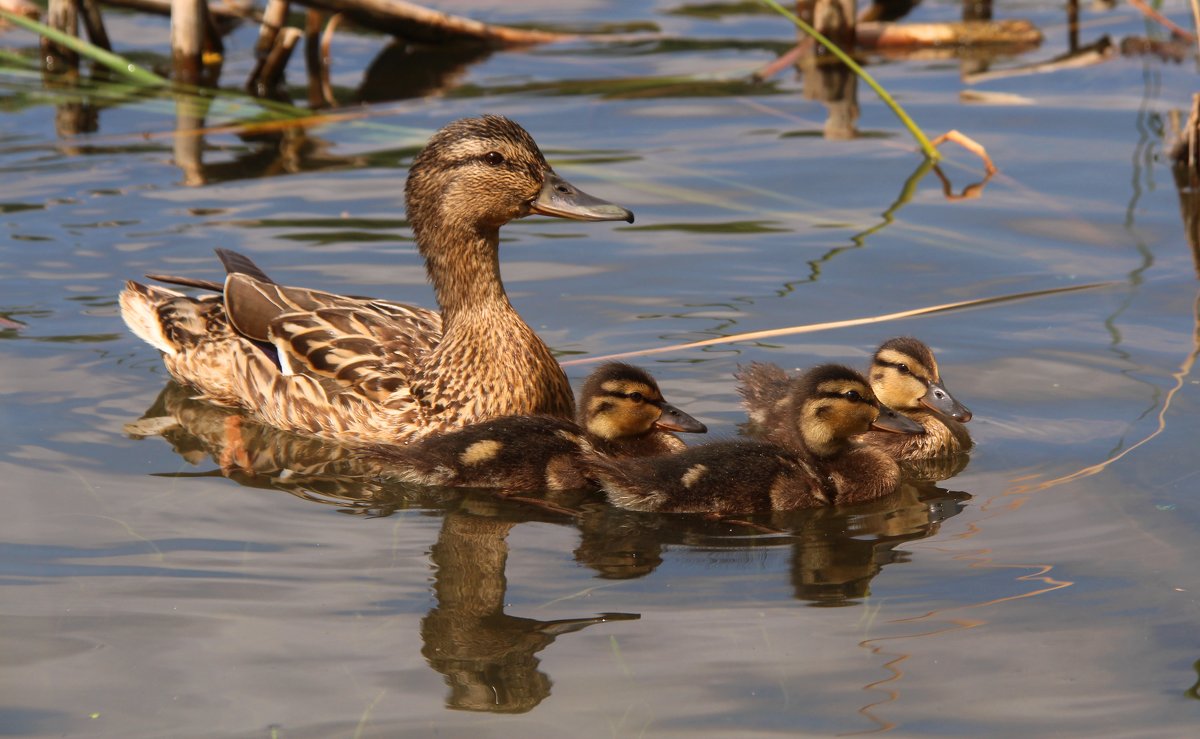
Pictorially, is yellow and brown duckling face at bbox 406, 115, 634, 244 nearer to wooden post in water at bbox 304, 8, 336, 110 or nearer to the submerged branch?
the submerged branch

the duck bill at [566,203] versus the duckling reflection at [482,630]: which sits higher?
the duck bill at [566,203]

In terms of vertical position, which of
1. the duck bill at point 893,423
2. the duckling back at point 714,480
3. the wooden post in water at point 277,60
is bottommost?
the duckling back at point 714,480

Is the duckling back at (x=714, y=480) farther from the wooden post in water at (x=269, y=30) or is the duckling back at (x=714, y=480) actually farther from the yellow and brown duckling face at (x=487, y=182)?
the wooden post in water at (x=269, y=30)

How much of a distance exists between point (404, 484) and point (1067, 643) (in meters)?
2.25

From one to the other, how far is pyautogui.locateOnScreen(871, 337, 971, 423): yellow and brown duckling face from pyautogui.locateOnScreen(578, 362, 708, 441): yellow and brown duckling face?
75cm

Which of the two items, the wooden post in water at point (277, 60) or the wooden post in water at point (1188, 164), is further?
the wooden post in water at point (277, 60)

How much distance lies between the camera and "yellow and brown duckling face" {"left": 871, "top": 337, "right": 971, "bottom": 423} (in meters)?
5.89

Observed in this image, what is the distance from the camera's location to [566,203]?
236 inches

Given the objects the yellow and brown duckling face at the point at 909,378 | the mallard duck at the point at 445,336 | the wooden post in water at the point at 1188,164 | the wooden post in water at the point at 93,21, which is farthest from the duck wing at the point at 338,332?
the wooden post in water at the point at 93,21

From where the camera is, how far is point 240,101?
32.8 ft

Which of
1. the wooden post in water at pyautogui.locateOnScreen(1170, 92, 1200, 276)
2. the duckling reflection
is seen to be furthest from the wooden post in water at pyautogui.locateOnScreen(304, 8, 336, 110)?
the duckling reflection

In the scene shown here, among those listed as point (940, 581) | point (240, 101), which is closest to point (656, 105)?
point (240, 101)

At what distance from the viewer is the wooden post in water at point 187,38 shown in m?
10.4

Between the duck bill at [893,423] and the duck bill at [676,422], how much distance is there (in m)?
0.57
